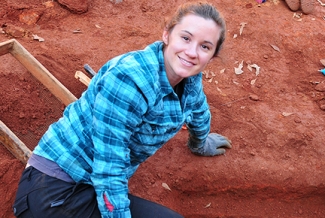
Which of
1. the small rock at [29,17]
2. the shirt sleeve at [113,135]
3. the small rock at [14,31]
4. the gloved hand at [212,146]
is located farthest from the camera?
the small rock at [29,17]

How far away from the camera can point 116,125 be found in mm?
2061

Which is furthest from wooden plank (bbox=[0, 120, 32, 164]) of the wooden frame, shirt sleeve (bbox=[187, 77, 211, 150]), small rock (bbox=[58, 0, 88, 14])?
small rock (bbox=[58, 0, 88, 14])

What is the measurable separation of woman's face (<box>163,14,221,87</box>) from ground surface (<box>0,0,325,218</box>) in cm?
27

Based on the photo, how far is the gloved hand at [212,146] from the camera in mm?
3631

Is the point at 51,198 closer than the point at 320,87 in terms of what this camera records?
Yes

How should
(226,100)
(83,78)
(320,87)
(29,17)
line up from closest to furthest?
(83,78) < (226,100) < (320,87) < (29,17)

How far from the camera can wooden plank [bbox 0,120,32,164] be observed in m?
3.17

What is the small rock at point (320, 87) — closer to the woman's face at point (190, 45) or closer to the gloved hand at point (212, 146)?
the gloved hand at point (212, 146)

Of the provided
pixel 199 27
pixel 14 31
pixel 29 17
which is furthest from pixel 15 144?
pixel 29 17

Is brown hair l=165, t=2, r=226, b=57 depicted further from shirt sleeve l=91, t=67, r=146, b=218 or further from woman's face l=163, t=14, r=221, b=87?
shirt sleeve l=91, t=67, r=146, b=218

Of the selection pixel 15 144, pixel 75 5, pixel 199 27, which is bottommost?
pixel 15 144

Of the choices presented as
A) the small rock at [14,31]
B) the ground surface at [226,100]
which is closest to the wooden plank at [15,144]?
the ground surface at [226,100]

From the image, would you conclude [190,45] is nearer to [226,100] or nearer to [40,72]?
[40,72]

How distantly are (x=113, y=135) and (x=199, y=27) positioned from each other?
29.9 inches
